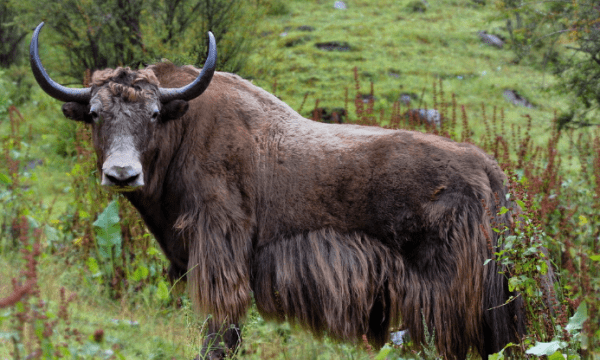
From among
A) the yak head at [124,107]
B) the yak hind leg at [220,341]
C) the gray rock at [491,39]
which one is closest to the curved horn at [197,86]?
the yak head at [124,107]

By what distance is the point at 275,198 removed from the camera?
3.96 metres

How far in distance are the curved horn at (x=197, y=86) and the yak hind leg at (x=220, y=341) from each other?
4.97 ft

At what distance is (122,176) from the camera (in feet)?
10.8

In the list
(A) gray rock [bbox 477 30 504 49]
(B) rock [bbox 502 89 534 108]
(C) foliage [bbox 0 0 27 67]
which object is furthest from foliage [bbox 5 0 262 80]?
(A) gray rock [bbox 477 30 504 49]

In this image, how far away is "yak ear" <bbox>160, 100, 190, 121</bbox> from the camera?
148 inches

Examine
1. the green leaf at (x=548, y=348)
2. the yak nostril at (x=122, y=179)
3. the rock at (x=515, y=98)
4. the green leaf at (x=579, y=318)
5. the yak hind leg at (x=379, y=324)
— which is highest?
the yak nostril at (x=122, y=179)

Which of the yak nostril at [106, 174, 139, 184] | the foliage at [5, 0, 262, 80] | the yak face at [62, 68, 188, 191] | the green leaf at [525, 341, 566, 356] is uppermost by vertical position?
the foliage at [5, 0, 262, 80]

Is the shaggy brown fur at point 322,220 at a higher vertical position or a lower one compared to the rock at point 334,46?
lower

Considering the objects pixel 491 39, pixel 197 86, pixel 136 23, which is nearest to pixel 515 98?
pixel 491 39

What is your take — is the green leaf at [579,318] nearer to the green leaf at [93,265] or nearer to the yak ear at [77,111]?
the yak ear at [77,111]

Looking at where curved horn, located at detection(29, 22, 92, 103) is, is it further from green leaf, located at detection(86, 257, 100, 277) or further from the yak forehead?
green leaf, located at detection(86, 257, 100, 277)

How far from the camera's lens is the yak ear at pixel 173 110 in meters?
3.76

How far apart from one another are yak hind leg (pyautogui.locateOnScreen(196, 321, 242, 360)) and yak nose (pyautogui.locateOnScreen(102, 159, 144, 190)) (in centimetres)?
107

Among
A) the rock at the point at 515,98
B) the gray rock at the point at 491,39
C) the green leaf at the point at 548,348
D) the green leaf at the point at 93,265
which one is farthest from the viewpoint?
the gray rock at the point at 491,39
